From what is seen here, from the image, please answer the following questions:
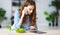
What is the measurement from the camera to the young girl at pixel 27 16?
141 cm

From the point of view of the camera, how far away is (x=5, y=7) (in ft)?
21.8

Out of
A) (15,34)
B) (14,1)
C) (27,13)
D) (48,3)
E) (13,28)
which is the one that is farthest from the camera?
(48,3)

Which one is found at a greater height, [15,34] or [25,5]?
[25,5]

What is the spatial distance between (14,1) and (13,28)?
496cm

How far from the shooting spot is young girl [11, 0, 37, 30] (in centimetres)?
141

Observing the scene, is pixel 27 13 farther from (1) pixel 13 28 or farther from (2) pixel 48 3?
(2) pixel 48 3

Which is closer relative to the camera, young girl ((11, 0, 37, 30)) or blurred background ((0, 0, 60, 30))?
young girl ((11, 0, 37, 30))

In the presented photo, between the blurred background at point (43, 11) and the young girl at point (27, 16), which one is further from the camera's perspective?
the blurred background at point (43, 11)

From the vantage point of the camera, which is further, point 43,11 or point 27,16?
point 43,11

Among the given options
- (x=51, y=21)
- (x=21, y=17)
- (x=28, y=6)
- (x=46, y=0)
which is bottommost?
(x=51, y=21)

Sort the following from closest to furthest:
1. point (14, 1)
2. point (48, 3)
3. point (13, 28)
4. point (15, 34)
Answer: point (15, 34), point (13, 28), point (14, 1), point (48, 3)

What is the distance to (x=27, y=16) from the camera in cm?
142

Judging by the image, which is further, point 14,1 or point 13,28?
point 14,1

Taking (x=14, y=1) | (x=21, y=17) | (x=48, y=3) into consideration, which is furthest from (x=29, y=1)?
(x=48, y=3)
